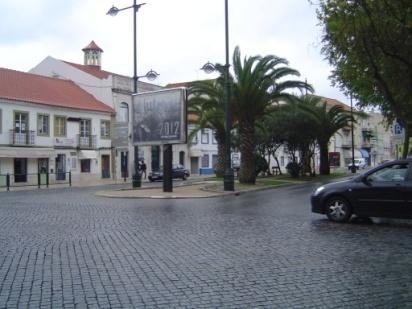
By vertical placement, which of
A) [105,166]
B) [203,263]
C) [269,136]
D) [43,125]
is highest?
[43,125]

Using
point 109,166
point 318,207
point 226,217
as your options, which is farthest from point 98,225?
point 109,166

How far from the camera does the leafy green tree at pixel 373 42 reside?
53.0 feet

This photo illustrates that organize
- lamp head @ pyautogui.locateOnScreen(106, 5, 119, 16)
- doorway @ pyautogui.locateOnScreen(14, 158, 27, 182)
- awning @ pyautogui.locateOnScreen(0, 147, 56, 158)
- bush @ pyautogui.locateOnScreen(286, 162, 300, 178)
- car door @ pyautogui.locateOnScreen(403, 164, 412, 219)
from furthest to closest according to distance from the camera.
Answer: bush @ pyautogui.locateOnScreen(286, 162, 300, 178), doorway @ pyautogui.locateOnScreen(14, 158, 27, 182), awning @ pyautogui.locateOnScreen(0, 147, 56, 158), lamp head @ pyautogui.locateOnScreen(106, 5, 119, 16), car door @ pyautogui.locateOnScreen(403, 164, 412, 219)

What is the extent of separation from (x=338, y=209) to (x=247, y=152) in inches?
703

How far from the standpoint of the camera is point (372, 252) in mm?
8938

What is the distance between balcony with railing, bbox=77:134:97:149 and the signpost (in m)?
19.3

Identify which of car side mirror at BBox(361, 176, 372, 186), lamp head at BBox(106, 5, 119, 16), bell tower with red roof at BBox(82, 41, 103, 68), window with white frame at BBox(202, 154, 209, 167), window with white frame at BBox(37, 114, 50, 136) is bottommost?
car side mirror at BBox(361, 176, 372, 186)

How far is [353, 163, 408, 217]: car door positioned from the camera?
12.2 m


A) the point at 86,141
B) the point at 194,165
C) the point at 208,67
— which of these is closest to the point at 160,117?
the point at 208,67

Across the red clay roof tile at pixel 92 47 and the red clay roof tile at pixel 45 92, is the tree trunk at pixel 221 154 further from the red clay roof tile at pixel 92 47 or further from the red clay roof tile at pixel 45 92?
the red clay roof tile at pixel 92 47

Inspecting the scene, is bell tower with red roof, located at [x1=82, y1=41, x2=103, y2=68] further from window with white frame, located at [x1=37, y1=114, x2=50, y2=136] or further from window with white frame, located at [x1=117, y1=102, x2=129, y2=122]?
window with white frame, located at [x1=37, y1=114, x2=50, y2=136]

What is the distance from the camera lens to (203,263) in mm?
8031

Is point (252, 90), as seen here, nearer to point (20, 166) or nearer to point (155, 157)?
point (20, 166)

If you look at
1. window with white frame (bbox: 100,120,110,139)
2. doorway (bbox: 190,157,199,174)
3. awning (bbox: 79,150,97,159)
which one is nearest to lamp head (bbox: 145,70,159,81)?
awning (bbox: 79,150,97,159)
